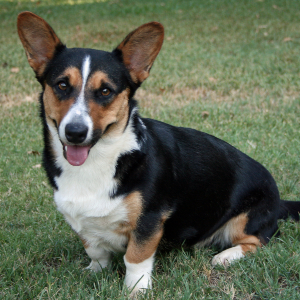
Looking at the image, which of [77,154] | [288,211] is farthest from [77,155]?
[288,211]

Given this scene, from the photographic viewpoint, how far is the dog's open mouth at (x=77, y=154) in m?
2.56

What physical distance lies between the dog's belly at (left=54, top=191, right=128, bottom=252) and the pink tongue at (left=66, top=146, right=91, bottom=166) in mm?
240

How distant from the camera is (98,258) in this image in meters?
Result: 3.00

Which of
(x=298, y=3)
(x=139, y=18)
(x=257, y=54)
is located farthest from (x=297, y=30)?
(x=139, y=18)

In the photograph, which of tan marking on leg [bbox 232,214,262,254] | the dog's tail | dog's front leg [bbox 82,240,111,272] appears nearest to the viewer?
dog's front leg [bbox 82,240,111,272]

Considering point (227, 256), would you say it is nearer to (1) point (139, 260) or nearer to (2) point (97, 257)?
(1) point (139, 260)

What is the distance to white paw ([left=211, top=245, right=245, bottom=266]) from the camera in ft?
9.91

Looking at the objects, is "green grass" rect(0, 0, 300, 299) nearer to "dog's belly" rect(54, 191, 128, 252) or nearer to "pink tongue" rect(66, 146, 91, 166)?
"dog's belly" rect(54, 191, 128, 252)

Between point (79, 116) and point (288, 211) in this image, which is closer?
point (79, 116)

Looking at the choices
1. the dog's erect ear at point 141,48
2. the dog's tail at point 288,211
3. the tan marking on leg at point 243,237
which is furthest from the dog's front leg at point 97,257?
the dog's tail at point 288,211

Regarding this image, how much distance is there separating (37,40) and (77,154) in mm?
840

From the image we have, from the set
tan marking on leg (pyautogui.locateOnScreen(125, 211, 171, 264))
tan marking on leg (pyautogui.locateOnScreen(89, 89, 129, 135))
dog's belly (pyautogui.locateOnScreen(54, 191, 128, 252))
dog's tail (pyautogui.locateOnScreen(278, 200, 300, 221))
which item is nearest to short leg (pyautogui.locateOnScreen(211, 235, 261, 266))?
dog's tail (pyautogui.locateOnScreen(278, 200, 300, 221))

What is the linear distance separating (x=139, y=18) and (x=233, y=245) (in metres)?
9.85

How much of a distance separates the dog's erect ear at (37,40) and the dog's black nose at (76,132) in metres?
0.67
